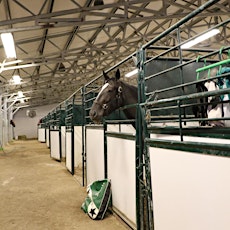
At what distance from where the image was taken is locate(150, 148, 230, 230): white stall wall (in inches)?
46.9

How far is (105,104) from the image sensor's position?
2803 mm

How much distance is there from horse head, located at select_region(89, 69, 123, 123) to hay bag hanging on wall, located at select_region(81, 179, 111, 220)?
0.80 m

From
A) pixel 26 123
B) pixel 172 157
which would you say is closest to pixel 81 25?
pixel 172 157

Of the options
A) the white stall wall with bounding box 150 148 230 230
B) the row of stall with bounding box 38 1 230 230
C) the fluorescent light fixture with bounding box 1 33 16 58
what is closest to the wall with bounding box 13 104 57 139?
the fluorescent light fixture with bounding box 1 33 16 58

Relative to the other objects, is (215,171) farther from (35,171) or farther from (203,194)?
(35,171)

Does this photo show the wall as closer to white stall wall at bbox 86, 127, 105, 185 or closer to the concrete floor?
the concrete floor

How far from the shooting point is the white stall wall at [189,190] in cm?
119

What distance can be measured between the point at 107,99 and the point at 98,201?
1.16m

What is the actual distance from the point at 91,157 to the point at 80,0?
10.2ft

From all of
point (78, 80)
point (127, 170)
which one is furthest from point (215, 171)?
point (78, 80)

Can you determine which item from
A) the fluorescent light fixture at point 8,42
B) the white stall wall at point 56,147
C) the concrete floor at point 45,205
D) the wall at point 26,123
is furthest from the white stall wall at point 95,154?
the wall at point 26,123

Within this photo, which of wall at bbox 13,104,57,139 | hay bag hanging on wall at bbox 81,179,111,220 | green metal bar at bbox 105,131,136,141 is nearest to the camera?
green metal bar at bbox 105,131,136,141

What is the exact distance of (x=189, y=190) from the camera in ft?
4.65

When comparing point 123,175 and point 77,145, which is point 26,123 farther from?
point 123,175
